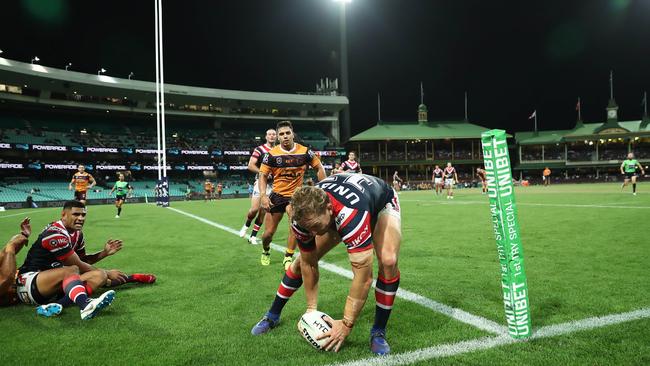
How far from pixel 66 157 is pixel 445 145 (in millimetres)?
58130

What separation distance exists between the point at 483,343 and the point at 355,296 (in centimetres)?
112

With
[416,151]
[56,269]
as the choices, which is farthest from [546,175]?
[56,269]

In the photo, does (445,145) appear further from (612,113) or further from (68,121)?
(68,121)

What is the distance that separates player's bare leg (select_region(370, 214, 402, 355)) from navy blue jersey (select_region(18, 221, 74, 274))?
11.7 feet

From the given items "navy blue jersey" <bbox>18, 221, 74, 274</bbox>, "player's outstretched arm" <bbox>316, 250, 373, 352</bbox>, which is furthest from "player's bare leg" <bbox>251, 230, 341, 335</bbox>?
"navy blue jersey" <bbox>18, 221, 74, 274</bbox>

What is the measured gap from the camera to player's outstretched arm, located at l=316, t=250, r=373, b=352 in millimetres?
2787

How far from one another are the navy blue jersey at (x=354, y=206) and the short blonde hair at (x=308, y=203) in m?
0.19

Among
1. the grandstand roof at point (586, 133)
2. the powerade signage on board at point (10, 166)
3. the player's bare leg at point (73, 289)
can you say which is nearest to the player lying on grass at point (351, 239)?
the player's bare leg at point (73, 289)

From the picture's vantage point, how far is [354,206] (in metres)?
Result: 2.85

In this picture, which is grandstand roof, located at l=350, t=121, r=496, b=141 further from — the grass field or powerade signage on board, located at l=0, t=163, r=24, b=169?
the grass field

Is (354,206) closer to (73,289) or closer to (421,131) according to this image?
(73,289)

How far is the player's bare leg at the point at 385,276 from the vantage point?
124 inches

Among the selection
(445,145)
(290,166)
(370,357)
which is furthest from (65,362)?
(445,145)

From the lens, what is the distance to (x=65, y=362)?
3000 millimetres
